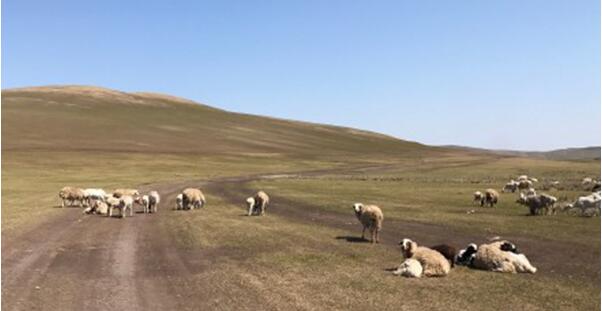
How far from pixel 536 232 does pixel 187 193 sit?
69.5ft

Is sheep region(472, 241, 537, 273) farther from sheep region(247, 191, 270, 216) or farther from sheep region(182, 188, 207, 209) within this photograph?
sheep region(182, 188, 207, 209)

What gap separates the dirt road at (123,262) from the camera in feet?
51.3

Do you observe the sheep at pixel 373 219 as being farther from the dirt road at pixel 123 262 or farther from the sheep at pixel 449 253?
the sheep at pixel 449 253

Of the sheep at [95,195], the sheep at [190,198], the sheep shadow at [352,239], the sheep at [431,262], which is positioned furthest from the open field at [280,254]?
the sheep at [95,195]

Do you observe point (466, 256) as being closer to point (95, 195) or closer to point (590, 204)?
point (590, 204)

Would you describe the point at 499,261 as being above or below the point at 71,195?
above

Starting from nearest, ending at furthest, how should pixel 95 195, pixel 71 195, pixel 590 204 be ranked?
pixel 590 204 → pixel 95 195 → pixel 71 195

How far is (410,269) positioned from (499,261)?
130 inches

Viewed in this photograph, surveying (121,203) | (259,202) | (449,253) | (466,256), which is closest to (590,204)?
(466,256)

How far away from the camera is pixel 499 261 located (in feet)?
62.7

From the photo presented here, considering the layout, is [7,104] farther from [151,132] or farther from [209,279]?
[209,279]

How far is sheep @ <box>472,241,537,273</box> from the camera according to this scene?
62.3 feet

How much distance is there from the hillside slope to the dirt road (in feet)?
279

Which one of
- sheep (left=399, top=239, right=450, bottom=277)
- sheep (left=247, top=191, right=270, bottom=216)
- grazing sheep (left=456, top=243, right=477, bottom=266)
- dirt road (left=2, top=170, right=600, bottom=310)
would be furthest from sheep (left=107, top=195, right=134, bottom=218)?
grazing sheep (left=456, top=243, right=477, bottom=266)
